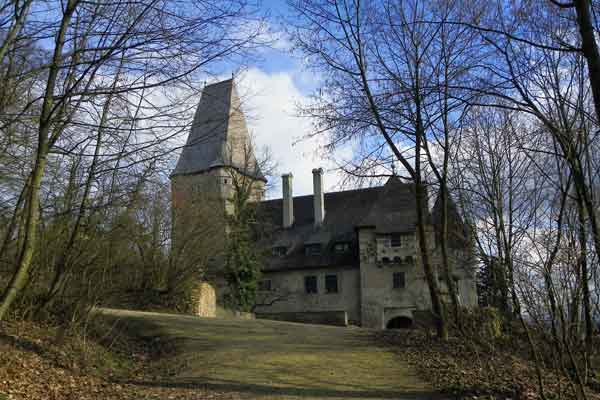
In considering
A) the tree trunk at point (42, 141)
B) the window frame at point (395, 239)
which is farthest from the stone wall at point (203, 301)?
the tree trunk at point (42, 141)

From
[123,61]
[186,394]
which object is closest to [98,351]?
[186,394]

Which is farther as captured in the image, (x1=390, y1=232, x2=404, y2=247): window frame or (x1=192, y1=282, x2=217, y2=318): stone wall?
(x1=390, y1=232, x2=404, y2=247): window frame

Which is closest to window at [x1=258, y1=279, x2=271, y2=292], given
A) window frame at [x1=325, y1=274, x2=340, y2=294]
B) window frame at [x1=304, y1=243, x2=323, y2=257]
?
window frame at [x1=304, y1=243, x2=323, y2=257]

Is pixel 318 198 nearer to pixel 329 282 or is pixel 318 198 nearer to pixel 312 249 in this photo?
pixel 312 249

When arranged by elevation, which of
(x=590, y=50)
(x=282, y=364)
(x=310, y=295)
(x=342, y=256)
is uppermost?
(x=342, y=256)

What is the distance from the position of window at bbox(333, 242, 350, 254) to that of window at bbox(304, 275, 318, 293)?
2.42m

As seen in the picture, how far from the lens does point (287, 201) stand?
47438 mm

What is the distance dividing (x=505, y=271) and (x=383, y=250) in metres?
32.7

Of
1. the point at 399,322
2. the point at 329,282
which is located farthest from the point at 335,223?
the point at 399,322

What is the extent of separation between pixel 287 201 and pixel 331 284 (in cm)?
862

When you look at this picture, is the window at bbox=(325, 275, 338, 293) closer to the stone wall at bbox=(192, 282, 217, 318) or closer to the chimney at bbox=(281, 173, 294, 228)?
the chimney at bbox=(281, 173, 294, 228)

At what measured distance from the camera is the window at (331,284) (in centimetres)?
4147

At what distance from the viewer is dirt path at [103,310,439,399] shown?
9.26m

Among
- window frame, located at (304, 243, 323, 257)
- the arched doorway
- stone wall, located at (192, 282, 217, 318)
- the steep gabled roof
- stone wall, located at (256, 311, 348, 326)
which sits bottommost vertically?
the arched doorway
